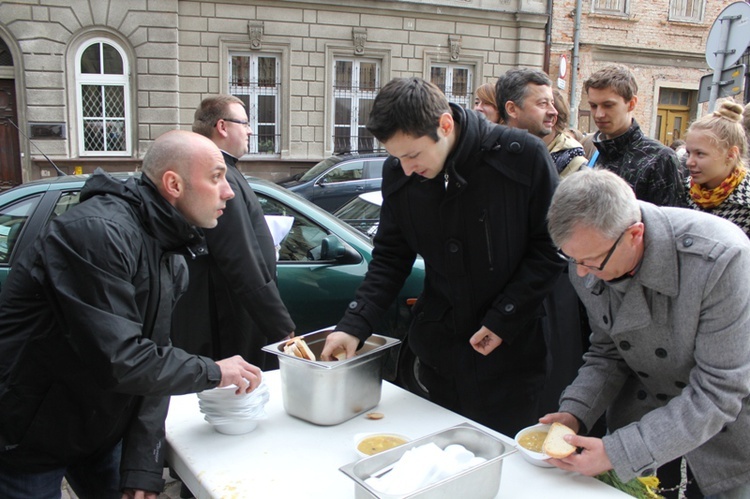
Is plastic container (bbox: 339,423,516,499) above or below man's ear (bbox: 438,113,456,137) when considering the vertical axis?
below

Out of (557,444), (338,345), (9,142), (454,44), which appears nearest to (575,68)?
(454,44)

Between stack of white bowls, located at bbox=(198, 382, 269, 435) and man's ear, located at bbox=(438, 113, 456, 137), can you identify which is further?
man's ear, located at bbox=(438, 113, 456, 137)

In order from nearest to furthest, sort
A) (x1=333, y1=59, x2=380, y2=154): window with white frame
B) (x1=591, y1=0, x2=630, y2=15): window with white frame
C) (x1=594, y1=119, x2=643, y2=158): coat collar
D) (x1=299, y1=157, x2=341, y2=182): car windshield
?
1. (x1=594, y1=119, x2=643, y2=158): coat collar
2. (x1=299, y1=157, x2=341, y2=182): car windshield
3. (x1=333, y1=59, x2=380, y2=154): window with white frame
4. (x1=591, y1=0, x2=630, y2=15): window with white frame

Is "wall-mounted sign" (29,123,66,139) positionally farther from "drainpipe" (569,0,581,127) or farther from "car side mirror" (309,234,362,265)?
"drainpipe" (569,0,581,127)

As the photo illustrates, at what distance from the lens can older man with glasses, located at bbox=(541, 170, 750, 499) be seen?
160cm

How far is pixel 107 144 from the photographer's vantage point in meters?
13.9

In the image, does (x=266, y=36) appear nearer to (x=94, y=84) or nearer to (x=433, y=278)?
(x=94, y=84)

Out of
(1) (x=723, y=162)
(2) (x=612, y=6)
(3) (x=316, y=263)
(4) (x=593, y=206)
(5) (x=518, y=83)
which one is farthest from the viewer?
(2) (x=612, y=6)

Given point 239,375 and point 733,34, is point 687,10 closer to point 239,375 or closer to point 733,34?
point 733,34

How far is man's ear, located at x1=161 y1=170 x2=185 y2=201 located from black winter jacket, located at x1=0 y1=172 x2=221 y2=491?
0.14 ft

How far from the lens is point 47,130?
13.2m

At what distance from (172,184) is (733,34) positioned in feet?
17.6

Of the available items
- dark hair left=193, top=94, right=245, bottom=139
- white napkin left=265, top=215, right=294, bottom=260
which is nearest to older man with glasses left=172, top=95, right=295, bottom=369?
dark hair left=193, top=94, right=245, bottom=139

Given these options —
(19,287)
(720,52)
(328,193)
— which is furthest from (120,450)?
(328,193)
